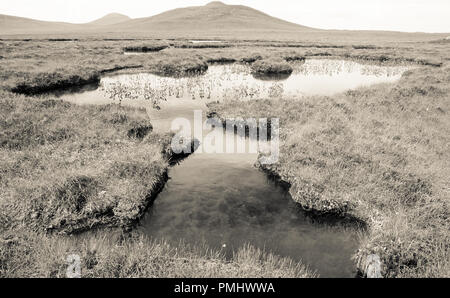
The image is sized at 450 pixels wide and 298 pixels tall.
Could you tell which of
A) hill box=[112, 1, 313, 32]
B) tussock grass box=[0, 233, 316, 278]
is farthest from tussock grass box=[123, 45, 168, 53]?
hill box=[112, 1, 313, 32]

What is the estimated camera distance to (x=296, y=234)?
9.22 m

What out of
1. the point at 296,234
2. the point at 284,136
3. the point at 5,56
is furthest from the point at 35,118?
the point at 5,56

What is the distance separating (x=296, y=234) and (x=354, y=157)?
5.49 metres

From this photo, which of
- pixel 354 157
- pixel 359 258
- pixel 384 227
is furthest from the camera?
pixel 354 157

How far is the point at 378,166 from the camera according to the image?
1216 cm

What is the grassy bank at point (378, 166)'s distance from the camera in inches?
320

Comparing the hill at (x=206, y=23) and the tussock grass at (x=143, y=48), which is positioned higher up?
the hill at (x=206, y=23)

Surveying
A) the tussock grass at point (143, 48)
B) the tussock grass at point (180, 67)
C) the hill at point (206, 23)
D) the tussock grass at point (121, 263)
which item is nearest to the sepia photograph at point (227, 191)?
the tussock grass at point (121, 263)

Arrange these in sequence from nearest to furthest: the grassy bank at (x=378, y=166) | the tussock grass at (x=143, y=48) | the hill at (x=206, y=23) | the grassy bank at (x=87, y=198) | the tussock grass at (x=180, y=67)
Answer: the grassy bank at (x=87, y=198)
the grassy bank at (x=378, y=166)
the tussock grass at (x=180, y=67)
the tussock grass at (x=143, y=48)
the hill at (x=206, y=23)

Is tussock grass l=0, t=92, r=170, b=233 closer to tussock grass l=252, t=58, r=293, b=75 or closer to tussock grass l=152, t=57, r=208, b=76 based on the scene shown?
tussock grass l=152, t=57, r=208, b=76

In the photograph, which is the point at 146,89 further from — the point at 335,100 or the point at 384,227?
the point at 384,227

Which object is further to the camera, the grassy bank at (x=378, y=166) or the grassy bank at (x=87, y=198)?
the grassy bank at (x=378, y=166)

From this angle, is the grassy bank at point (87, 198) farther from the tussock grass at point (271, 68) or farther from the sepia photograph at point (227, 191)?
the tussock grass at point (271, 68)

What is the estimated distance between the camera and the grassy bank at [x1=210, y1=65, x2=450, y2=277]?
26.7 feet
